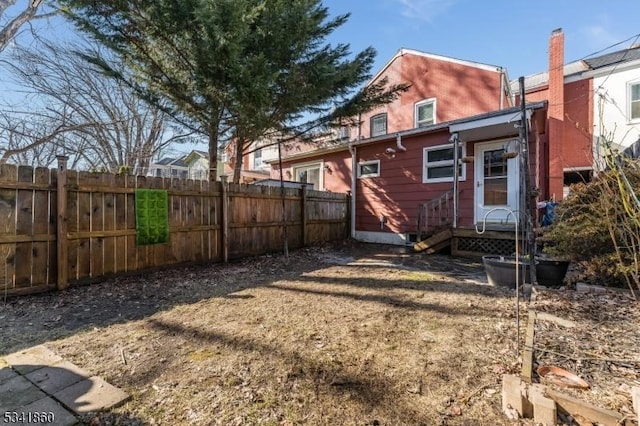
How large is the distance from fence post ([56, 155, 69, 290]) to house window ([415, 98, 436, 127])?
38.7ft

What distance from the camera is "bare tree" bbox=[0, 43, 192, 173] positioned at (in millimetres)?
9500

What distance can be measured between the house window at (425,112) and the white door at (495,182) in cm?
524

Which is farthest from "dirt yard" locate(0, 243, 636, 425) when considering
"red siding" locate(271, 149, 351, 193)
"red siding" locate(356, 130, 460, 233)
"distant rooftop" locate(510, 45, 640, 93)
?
"distant rooftop" locate(510, 45, 640, 93)

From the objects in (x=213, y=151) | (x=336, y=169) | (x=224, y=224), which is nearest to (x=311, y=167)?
(x=336, y=169)

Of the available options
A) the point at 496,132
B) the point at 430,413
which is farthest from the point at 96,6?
the point at 496,132

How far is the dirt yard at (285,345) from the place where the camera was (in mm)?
1854

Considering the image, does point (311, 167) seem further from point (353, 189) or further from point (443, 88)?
point (443, 88)

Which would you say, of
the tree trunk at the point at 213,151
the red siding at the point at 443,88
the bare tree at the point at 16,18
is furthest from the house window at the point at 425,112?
the bare tree at the point at 16,18

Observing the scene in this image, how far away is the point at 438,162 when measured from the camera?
8742mm

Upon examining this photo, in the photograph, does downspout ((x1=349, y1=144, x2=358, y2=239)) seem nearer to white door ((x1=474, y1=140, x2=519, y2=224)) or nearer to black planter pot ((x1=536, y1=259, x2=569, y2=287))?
white door ((x1=474, y1=140, x2=519, y2=224))

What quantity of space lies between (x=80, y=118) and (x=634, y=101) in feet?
65.0

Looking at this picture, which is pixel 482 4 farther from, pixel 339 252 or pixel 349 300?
pixel 349 300

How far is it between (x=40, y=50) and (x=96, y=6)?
6122mm

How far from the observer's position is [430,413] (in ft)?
5.88
